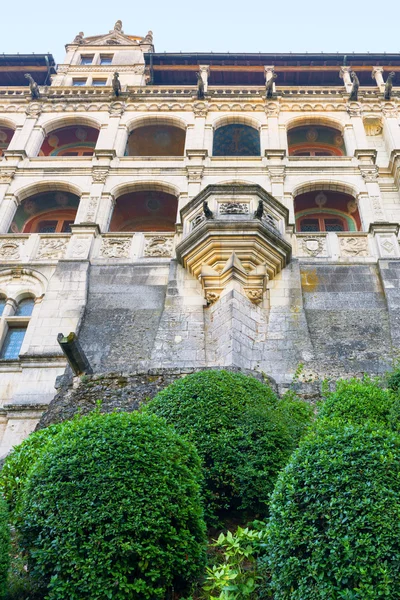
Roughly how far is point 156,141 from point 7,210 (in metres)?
7.95

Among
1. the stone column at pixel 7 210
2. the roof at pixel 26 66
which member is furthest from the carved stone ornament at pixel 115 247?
the roof at pixel 26 66

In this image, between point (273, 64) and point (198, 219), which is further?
point (273, 64)

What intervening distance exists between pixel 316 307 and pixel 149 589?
1088 centimetres

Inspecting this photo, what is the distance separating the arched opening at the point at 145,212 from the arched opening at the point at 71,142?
4.78 m

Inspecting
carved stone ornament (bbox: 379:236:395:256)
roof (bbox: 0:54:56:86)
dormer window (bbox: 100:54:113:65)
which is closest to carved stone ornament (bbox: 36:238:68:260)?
carved stone ornament (bbox: 379:236:395:256)

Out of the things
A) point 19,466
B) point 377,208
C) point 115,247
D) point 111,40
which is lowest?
point 19,466

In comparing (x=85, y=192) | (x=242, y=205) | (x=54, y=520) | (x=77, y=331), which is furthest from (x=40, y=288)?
(x=54, y=520)

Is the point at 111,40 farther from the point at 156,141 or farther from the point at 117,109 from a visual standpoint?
the point at 156,141

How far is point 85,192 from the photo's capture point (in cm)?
1953

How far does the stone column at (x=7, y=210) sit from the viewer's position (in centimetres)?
1875

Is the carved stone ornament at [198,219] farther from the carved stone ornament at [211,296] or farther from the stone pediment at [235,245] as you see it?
the carved stone ornament at [211,296]

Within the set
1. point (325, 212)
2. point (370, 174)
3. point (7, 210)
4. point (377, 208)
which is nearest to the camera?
point (377, 208)

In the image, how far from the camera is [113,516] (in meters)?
5.66

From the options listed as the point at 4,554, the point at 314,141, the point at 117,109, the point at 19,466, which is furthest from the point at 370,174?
the point at 4,554
